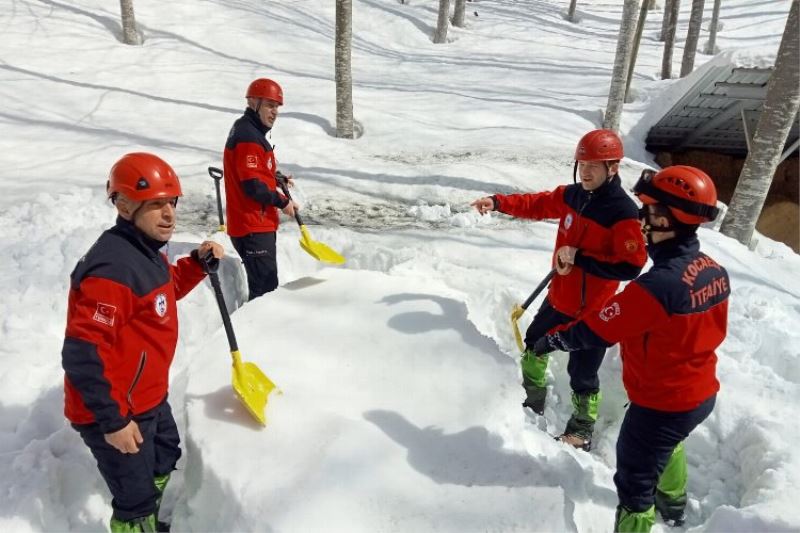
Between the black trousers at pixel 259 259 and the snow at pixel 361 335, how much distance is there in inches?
8.6

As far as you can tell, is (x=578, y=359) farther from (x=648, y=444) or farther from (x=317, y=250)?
(x=317, y=250)

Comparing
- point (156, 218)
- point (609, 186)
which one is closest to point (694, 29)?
point (609, 186)

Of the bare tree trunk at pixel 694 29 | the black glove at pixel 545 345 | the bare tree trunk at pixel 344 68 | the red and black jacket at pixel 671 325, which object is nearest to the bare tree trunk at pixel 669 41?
the bare tree trunk at pixel 694 29

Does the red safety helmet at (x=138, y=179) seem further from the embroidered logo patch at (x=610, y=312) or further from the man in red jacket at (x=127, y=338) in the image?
the embroidered logo patch at (x=610, y=312)

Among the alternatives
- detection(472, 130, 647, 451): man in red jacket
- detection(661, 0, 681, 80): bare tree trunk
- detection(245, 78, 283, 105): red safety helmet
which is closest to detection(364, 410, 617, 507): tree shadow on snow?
detection(472, 130, 647, 451): man in red jacket

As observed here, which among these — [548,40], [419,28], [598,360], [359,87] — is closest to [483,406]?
[598,360]

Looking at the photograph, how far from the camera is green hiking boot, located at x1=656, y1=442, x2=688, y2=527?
3061 millimetres

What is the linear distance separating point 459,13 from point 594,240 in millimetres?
20517

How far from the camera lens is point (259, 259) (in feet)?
14.1

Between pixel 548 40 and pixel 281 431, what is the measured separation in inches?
841

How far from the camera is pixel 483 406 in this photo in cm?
305

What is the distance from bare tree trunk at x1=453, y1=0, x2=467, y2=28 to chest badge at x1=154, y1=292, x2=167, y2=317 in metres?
21.6

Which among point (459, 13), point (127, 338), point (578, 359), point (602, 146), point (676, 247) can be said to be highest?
point (459, 13)

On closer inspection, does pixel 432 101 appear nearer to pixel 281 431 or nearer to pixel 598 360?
pixel 598 360
